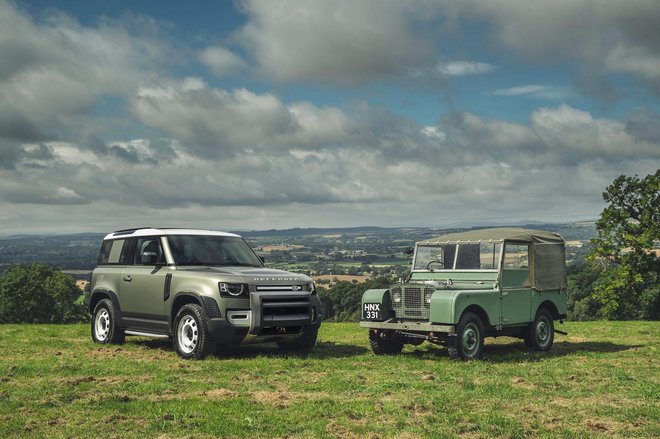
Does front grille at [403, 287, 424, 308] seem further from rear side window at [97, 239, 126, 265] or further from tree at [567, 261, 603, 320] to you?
A: tree at [567, 261, 603, 320]

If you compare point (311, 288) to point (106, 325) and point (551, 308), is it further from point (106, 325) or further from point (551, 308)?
point (551, 308)

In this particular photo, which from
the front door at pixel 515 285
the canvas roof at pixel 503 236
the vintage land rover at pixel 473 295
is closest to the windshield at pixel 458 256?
Result: the vintage land rover at pixel 473 295

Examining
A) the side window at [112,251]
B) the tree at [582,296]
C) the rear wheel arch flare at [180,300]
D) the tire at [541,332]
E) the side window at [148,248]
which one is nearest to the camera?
the rear wheel arch flare at [180,300]

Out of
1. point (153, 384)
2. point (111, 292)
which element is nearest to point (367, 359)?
point (153, 384)

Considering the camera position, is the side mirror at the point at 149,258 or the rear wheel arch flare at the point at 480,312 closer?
the rear wheel arch flare at the point at 480,312

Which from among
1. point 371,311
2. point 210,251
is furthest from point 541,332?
point 210,251

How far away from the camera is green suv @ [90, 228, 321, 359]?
472 inches

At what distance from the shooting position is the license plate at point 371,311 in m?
13.1


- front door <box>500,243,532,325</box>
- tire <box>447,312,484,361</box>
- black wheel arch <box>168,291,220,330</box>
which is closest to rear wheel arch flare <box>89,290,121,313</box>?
black wheel arch <box>168,291,220,330</box>

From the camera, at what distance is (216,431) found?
265 inches

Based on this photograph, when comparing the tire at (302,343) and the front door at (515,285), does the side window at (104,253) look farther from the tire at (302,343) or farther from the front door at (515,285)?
the front door at (515,285)

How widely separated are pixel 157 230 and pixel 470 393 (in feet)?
25.3

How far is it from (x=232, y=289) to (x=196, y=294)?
67cm

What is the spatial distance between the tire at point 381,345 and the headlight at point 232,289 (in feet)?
9.39
